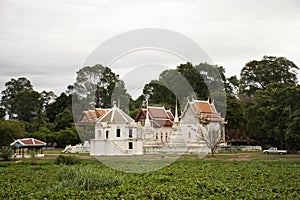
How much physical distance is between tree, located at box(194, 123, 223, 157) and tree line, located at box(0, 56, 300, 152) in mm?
3875

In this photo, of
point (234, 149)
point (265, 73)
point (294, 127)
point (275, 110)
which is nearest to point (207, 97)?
point (265, 73)

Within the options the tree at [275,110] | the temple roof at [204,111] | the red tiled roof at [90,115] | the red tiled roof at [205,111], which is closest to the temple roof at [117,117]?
the red tiled roof at [90,115]

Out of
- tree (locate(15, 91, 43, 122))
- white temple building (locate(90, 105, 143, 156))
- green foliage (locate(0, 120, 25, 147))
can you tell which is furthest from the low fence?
tree (locate(15, 91, 43, 122))

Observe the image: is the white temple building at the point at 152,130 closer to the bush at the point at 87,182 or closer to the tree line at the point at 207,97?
the tree line at the point at 207,97

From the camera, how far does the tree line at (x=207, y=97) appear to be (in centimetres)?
4378

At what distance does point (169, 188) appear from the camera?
17188mm

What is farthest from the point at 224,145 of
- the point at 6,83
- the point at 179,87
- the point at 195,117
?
the point at 6,83

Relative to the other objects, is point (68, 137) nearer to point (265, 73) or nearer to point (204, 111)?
point (204, 111)

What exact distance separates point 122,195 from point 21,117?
69.7 m

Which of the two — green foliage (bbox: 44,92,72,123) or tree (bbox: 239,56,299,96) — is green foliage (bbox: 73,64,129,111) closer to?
green foliage (bbox: 44,92,72,123)

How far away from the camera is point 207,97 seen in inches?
2625

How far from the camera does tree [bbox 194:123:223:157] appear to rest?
45312mm

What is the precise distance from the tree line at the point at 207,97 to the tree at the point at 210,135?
3875 mm

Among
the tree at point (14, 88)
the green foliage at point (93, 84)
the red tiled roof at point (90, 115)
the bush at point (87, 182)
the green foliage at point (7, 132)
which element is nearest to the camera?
the bush at point (87, 182)
